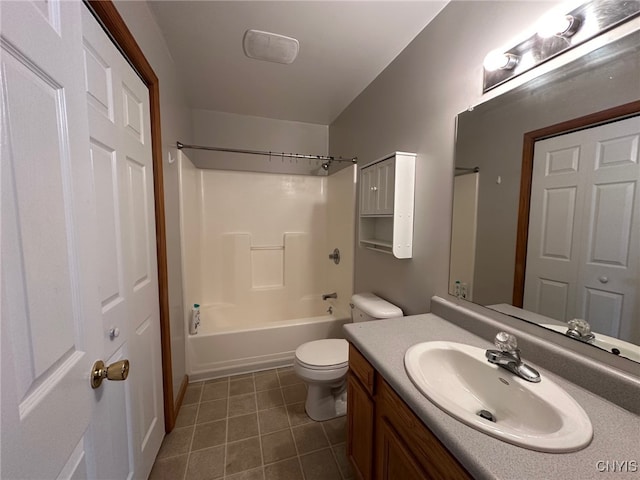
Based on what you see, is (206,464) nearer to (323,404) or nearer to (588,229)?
(323,404)

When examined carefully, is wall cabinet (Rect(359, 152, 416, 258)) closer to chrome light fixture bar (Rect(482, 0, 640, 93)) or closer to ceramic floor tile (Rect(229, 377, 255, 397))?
chrome light fixture bar (Rect(482, 0, 640, 93))

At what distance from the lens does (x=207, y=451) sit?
56.4 inches

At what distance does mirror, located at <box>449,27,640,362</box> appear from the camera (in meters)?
0.72

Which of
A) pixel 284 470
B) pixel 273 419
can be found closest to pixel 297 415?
pixel 273 419

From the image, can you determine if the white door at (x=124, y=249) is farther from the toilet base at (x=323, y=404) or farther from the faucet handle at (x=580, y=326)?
the faucet handle at (x=580, y=326)

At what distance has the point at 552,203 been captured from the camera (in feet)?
2.90

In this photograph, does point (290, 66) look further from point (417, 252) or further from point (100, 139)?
point (417, 252)

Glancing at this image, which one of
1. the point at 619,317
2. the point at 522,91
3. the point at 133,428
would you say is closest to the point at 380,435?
the point at 619,317

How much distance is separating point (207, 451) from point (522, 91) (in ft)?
7.67

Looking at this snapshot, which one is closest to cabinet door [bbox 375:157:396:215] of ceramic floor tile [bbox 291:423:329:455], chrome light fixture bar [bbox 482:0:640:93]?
chrome light fixture bar [bbox 482:0:640:93]

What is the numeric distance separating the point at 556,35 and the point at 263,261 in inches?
106

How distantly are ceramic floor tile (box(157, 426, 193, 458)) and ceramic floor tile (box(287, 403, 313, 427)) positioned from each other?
2.02 ft

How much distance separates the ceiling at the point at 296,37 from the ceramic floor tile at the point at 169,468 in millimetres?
2400

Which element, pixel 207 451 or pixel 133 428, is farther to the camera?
pixel 207 451
